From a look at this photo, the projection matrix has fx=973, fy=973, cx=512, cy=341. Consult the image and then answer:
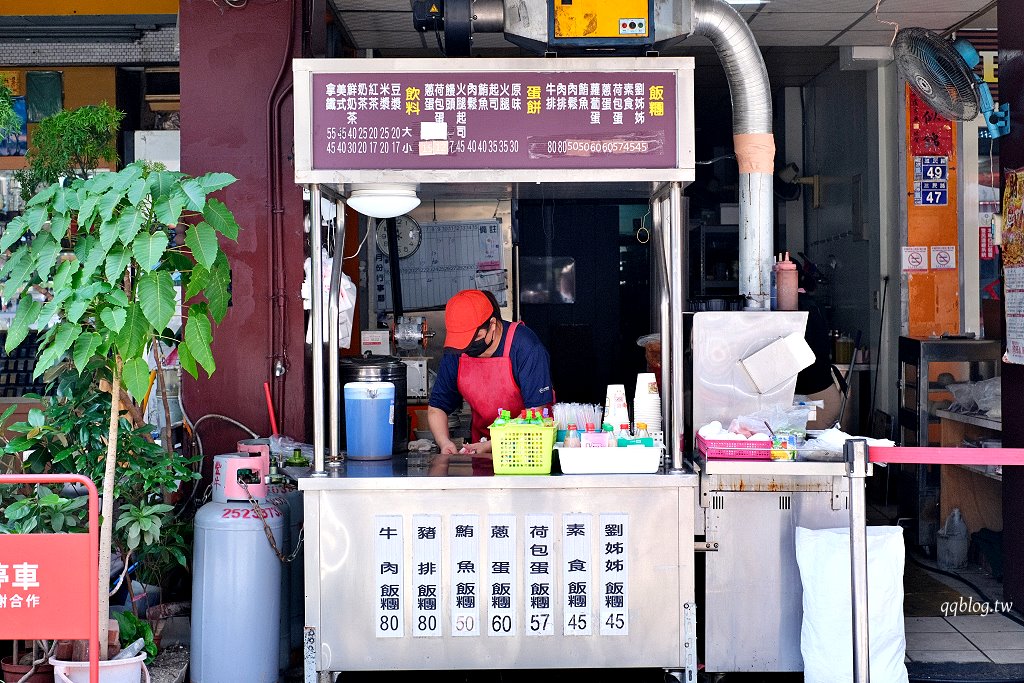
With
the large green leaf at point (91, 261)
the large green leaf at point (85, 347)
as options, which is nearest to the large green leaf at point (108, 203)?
the large green leaf at point (91, 261)

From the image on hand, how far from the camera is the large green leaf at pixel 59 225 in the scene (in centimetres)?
362

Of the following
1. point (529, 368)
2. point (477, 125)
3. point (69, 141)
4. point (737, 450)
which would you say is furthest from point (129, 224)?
point (737, 450)

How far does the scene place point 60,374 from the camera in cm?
435

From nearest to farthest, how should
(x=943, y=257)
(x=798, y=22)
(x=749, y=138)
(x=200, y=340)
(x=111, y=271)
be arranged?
(x=111, y=271), (x=200, y=340), (x=749, y=138), (x=798, y=22), (x=943, y=257)

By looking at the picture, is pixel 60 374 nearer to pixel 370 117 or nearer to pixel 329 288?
pixel 329 288

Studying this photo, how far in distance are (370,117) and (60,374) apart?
6.02ft

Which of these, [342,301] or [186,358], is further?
[342,301]

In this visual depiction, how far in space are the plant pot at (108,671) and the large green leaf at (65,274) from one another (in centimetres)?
141

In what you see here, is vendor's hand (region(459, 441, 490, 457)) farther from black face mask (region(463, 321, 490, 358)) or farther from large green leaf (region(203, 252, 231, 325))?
large green leaf (region(203, 252, 231, 325))

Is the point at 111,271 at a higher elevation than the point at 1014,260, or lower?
lower

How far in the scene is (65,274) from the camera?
143 inches

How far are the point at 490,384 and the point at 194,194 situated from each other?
73.4 inches

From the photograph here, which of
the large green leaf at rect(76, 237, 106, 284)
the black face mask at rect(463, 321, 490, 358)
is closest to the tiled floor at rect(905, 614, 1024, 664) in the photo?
the black face mask at rect(463, 321, 490, 358)

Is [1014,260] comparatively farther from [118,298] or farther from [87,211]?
[87,211]
